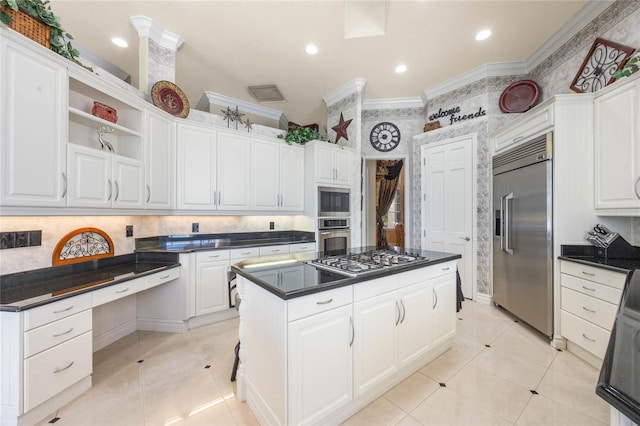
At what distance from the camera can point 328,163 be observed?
3.84m

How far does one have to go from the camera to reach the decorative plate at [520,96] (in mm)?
3277

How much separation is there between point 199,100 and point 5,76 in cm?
332

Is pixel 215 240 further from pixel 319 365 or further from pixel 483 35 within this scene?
pixel 483 35

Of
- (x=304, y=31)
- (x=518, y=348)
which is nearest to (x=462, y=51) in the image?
(x=304, y=31)

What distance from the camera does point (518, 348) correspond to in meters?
2.37

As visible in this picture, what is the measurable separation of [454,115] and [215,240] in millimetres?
4136

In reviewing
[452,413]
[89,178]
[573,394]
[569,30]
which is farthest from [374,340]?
[569,30]

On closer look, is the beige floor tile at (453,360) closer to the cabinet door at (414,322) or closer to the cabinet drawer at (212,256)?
the cabinet door at (414,322)

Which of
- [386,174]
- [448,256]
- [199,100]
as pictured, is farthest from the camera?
[386,174]

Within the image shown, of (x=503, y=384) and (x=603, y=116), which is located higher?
(x=603, y=116)

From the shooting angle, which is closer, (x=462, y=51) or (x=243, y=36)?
(x=243, y=36)

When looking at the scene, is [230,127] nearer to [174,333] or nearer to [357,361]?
[174,333]

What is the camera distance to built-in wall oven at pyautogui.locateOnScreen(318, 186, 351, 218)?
149 inches

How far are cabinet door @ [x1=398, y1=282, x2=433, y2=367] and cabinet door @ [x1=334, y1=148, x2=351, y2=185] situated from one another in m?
2.33
